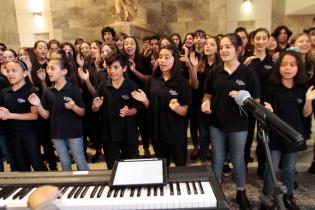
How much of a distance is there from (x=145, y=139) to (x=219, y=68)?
191 centimetres

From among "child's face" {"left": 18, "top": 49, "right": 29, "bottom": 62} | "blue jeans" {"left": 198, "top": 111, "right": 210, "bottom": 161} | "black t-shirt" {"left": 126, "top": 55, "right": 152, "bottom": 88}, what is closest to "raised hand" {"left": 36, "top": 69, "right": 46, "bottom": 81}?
"child's face" {"left": 18, "top": 49, "right": 29, "bottom": 62}

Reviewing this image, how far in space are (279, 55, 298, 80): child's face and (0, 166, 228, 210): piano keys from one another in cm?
137

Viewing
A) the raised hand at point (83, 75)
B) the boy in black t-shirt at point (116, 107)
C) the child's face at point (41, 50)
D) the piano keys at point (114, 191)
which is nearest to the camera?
the piano keys at point (114, 191)

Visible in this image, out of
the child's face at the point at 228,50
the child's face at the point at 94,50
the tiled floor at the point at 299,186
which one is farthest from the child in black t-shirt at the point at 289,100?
the child's face at the point at 94,50

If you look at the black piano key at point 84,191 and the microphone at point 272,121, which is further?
the black piano key at point 84,191

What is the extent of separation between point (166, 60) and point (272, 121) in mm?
1856

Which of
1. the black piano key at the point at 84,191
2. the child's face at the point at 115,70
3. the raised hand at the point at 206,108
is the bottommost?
the black piano key at the point at 84,191

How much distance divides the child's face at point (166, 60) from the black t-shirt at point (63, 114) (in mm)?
909

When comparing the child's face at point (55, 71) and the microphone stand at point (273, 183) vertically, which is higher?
the child's face at point (55, 71)

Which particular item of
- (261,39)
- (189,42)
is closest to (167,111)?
(261,39)

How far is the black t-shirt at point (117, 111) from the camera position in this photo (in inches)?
119

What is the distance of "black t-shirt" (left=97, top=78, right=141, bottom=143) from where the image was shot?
3021 mm

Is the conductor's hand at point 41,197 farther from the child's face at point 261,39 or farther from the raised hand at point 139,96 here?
the child's face at point 261,39

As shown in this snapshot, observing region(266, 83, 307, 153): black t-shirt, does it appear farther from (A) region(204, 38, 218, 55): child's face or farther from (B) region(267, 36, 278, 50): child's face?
(B) region(267, 36, 278, 50): child's face
